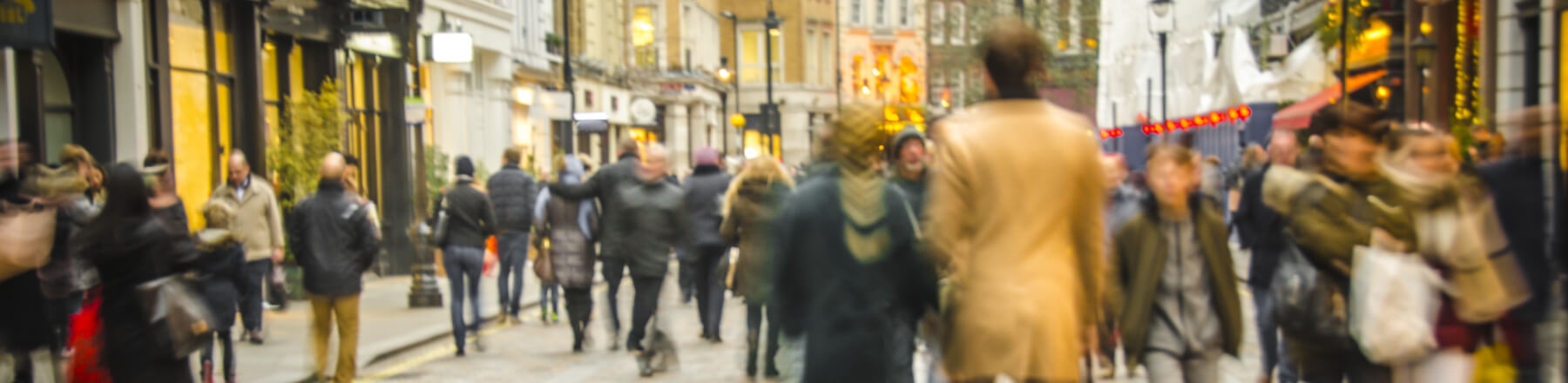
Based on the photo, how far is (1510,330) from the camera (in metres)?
6.95

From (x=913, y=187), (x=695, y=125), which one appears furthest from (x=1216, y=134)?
(x=913, y=187)

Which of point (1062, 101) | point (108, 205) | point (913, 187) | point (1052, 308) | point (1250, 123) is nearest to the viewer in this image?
point (1052, 308)

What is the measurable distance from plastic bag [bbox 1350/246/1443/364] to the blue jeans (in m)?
7.54

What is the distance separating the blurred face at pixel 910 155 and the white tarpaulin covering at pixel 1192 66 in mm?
20740

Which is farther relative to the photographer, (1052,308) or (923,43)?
(923,43)

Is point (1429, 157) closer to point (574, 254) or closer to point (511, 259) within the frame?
point (574, 254)

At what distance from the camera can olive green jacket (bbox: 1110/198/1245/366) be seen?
6.08 meters

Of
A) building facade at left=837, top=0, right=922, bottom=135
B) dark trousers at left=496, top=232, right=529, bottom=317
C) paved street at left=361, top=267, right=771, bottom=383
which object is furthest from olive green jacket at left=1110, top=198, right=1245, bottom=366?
building facade at left=837, top=0, right=922, bottom=135

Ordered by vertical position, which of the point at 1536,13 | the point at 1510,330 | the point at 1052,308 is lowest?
the point at 1510,330

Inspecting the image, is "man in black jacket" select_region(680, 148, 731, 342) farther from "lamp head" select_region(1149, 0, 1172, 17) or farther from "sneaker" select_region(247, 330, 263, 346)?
"lamp head" select_region(1149, 0, 1172, 17)

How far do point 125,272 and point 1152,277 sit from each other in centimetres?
426

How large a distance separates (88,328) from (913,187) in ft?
13.4

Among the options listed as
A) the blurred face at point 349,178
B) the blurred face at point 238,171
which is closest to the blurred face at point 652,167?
the blurred face at point 349,178

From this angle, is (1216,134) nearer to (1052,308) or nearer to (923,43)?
(1052,308)
